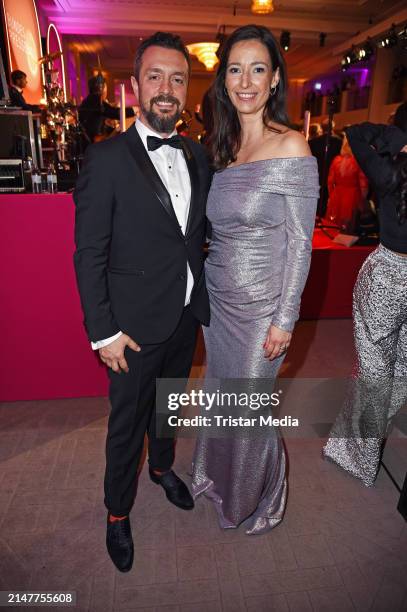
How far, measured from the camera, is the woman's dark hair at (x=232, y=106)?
1581mm

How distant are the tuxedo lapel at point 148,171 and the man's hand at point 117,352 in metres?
0.48

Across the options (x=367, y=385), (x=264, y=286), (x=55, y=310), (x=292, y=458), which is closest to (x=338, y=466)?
(x=292, y=458)

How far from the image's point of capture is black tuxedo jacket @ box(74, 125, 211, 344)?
144cm

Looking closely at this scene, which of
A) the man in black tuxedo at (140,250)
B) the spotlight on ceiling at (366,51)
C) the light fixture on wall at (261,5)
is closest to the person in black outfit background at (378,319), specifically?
the man in black tuxedo at (140,250)

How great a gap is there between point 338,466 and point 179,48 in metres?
2.19

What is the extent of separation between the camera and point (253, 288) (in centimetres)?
169

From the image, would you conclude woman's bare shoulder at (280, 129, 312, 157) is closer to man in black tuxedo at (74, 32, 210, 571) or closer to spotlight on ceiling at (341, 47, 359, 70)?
man in black tuxedo at (74, 32, 210, 571)

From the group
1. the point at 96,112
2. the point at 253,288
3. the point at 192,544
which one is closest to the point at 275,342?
the point at 253,288

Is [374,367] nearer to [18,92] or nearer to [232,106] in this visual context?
[232,106]

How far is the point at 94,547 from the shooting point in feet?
6.05

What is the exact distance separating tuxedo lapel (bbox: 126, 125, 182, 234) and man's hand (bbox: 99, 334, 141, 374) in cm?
48

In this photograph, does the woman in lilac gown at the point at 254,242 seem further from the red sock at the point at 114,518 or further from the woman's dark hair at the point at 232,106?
the red sock at the point at 114,518

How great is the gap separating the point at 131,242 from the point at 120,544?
4.13 ft

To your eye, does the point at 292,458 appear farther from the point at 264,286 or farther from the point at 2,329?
the point at 2,329
